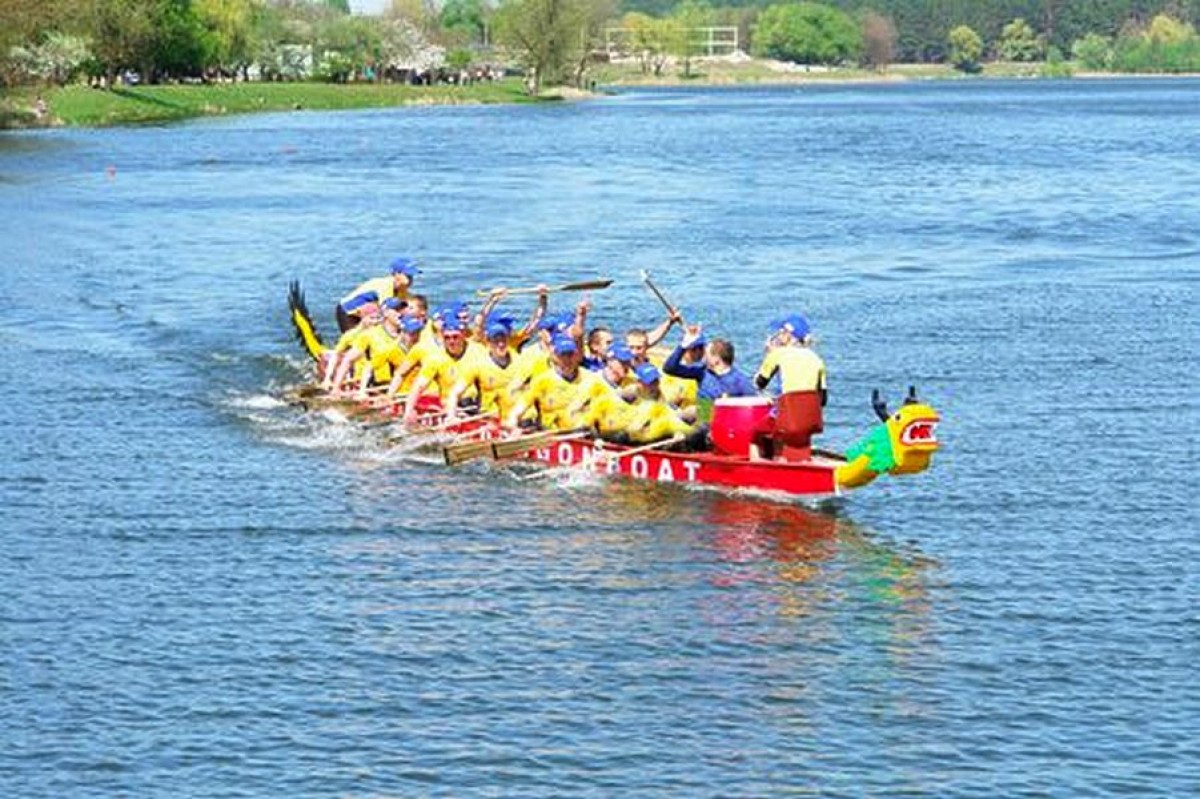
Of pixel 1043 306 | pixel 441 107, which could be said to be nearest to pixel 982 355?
pixel 1043 306

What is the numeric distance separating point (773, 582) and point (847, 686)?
3249mm

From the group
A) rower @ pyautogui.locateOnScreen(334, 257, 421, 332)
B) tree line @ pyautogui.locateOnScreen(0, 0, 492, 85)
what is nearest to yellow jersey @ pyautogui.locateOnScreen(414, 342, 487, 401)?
rower @ pyautogui.locateOnScreen(334, 257, 421, 332)

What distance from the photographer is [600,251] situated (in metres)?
52.1

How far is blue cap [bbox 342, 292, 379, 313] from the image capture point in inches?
1369

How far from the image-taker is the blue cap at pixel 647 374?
88.3ft

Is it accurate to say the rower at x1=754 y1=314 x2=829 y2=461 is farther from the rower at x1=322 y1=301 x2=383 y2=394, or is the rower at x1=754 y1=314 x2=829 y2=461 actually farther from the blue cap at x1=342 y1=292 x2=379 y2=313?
the blue cap at x1=342 y1=292 x2=379 y2=313

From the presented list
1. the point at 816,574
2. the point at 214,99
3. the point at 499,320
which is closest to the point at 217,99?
the point at 214,99

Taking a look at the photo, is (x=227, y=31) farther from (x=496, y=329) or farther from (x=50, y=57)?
(x=496, y=329)

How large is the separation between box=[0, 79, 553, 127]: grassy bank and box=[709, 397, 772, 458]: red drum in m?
80.9

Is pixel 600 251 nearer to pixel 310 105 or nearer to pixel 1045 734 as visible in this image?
pixel 1045 734

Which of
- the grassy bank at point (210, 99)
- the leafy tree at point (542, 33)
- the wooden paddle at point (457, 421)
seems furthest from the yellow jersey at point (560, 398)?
the leafy tree at point (542, 33)

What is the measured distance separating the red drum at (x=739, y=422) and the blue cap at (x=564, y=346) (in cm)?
218

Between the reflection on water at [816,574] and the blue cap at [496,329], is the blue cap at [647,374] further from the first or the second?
the blue cap at [496,329]

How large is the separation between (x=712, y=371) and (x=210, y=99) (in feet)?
352
